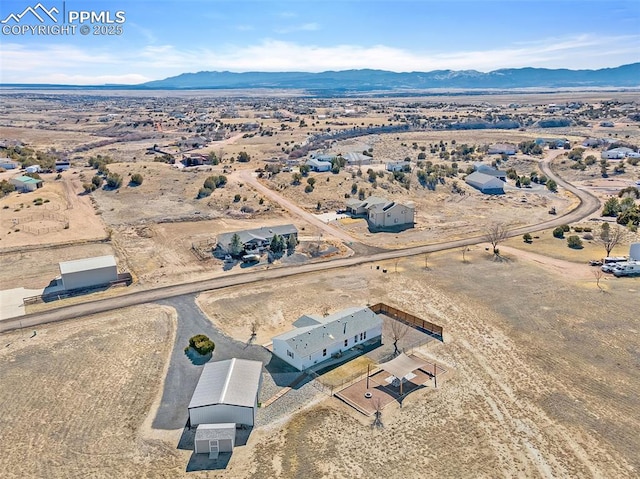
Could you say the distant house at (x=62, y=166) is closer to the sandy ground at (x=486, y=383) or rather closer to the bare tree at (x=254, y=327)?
the sandy ground at (x=486, y=383)

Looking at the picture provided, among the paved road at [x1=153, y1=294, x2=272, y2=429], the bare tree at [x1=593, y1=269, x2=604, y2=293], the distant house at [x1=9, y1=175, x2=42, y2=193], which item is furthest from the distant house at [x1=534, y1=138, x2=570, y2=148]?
the distant house at [x1=9, y1=175, x2=42, y2=193]

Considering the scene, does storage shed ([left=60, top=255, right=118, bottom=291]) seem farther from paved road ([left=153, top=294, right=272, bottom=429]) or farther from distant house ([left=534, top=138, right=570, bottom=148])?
distant house ([left=534, top=138, right=570, bottom=148])

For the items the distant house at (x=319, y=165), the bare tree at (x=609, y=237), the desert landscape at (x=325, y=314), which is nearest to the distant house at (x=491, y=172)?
the desert landscape at (x=325, y=314)

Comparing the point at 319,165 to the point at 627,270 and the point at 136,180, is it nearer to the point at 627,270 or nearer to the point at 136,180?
the point at 136,180

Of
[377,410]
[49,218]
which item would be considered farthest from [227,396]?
[49,218]

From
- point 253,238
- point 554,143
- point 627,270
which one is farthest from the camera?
point 554,143

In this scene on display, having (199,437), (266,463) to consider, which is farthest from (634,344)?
(199,437)

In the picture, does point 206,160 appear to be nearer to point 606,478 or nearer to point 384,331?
point 384,331
